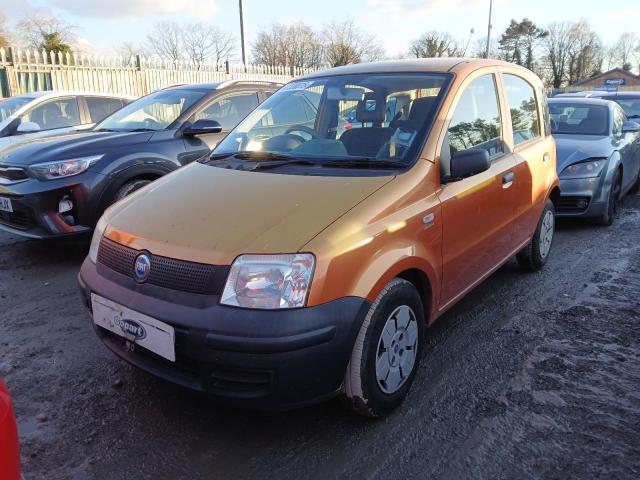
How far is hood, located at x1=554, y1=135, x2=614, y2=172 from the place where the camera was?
644cm

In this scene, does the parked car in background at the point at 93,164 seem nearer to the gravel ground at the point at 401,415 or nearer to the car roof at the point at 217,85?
the car roof at the point at 217,85

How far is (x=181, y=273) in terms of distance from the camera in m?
2.38

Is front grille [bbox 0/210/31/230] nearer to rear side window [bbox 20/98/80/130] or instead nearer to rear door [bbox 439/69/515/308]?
rear side window [bbox 20/98/80/130]

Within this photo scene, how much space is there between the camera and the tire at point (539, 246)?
4.74 metres

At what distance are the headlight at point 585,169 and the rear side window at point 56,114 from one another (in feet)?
22.7

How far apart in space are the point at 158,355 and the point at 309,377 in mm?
708

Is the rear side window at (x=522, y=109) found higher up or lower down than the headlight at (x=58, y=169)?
higher up

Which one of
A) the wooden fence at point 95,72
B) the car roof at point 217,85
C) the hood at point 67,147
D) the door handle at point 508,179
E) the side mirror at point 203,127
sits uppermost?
the wooden fence at point 95,72

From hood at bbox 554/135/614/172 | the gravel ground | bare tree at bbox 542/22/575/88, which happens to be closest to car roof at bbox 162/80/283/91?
the gravel ground

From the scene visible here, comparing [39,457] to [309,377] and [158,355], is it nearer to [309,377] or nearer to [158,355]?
[158,355]

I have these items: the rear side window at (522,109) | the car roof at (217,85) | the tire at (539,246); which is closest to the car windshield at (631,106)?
the tire at (539,246)

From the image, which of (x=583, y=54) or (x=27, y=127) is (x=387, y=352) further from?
(x=583, y=54)

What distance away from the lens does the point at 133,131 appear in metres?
5.58

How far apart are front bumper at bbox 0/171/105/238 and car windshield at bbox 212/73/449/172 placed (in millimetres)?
1795
